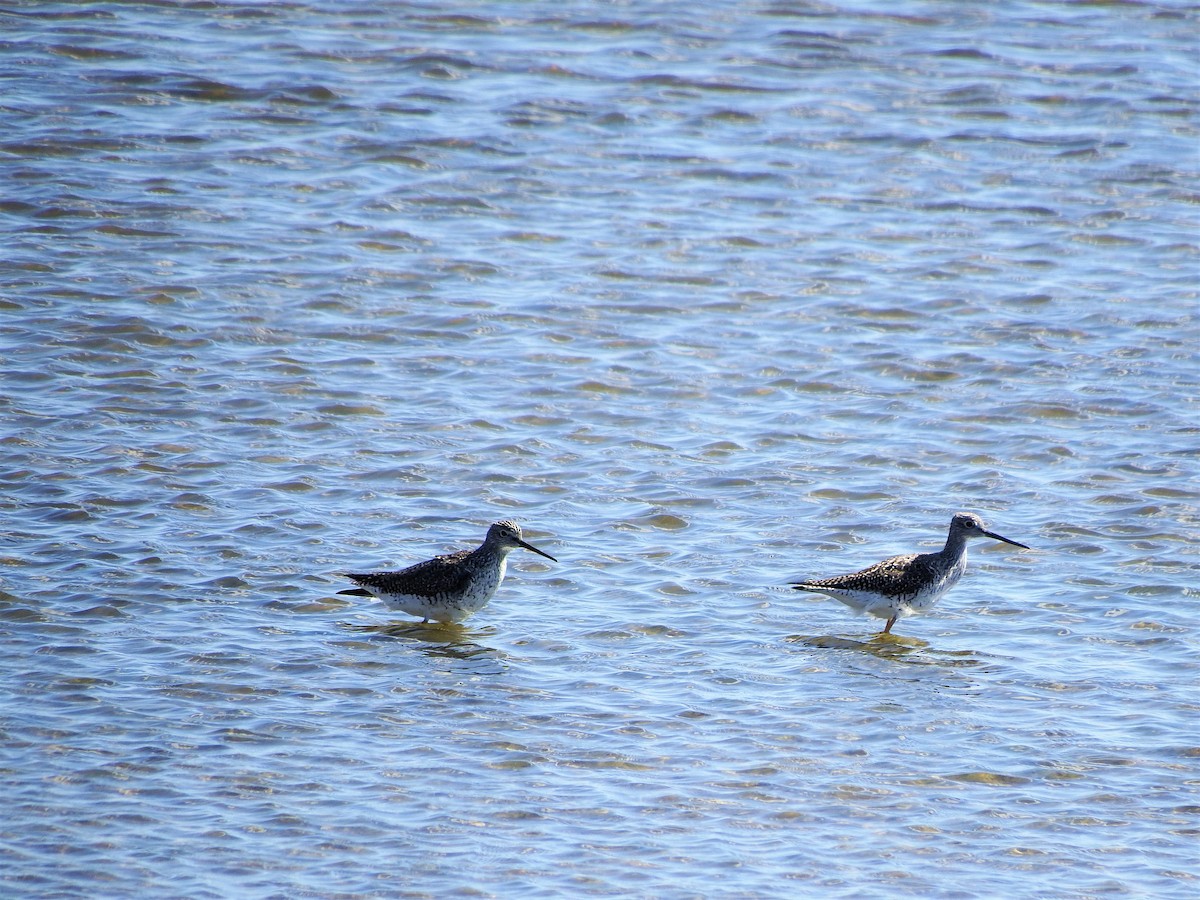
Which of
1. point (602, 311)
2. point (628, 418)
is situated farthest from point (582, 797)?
point (602, 311)

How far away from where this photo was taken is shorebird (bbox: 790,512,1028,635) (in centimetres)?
1018

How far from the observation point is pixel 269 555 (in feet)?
35.0

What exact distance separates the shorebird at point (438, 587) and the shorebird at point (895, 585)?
1.94 metres

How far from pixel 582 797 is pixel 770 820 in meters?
0.96

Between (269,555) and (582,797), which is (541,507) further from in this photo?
(582,797)

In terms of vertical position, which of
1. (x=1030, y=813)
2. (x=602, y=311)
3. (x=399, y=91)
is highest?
(x=399, y=91)

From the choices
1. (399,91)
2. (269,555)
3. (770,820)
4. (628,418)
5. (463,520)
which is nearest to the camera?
(770,820)

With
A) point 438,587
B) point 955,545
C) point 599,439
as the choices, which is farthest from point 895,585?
point 599,439

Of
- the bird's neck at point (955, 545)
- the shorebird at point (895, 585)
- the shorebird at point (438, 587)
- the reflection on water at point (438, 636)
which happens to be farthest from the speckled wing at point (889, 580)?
the reflection on water at point (438, 636)

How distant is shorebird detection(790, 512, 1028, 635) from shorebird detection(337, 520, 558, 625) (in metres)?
1.94

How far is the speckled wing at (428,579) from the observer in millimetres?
10008

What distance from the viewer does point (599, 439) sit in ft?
42.8

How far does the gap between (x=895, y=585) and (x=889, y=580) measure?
0.05 m

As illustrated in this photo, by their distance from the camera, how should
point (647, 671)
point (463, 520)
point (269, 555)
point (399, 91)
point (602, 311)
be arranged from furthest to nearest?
point (399, 91) < point (602, 311) < point (463, 520) < point (269, 555) < point (647, 671)
